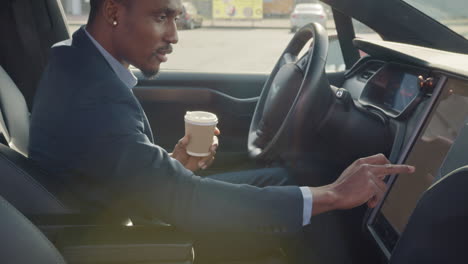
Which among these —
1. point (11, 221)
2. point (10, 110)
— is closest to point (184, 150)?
point (10, 110)

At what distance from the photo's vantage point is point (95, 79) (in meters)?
1.13

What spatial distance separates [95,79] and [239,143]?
1738 mm

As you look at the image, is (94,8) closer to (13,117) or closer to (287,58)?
(13,117)

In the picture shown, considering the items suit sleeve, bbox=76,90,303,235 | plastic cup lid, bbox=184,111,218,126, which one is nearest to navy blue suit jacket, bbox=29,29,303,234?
suit sleeve, bbox=76,90,303,235

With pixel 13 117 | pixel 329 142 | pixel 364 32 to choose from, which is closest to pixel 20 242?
pixel 13 117

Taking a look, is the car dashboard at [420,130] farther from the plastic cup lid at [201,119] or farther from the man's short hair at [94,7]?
the man's short hair at [94,7]

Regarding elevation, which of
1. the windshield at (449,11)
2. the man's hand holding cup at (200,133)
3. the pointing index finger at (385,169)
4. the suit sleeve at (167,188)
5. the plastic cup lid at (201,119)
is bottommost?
the man's hand holding cup at (200,133)

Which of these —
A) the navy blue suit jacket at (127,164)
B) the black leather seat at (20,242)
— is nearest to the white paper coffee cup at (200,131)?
the navy blue suit jacket at (127,164)

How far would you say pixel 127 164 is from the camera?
1.07 metres

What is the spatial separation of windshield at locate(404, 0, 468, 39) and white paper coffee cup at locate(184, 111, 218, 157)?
0.90 meters

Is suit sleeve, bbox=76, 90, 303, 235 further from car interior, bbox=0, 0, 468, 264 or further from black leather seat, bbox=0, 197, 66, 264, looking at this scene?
black leather seat, bbox=0, 197, 66, 264

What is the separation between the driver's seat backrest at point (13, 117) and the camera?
4.96 feet

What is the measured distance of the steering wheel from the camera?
1662 mm

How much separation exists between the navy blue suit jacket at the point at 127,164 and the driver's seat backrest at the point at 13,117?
388mm
